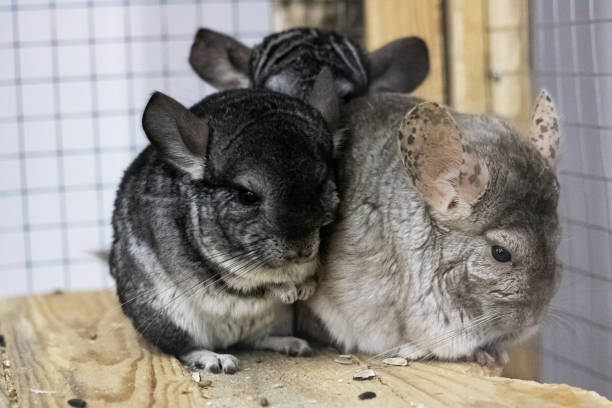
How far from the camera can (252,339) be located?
3.55 meters

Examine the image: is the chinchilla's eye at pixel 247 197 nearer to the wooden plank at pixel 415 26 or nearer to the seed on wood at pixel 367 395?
the seed on wood at pixel 367 395

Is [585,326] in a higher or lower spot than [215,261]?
lower

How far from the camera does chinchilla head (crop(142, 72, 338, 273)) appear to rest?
3.01m

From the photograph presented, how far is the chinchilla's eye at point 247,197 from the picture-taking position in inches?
120

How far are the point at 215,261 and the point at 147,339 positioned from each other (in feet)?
1.74

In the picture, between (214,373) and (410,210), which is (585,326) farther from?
(214,373)

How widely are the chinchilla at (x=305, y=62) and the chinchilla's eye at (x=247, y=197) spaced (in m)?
0.75


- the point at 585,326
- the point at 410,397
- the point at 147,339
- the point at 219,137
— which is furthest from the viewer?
the point at 585,326

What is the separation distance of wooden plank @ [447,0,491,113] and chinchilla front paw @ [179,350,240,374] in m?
1.88

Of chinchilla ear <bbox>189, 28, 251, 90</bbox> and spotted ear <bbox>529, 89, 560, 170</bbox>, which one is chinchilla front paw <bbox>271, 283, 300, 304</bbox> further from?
chinchilla ear <bbox>189, 28, 251, 90</bbox>

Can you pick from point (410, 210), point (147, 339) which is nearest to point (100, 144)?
point (147, 339)

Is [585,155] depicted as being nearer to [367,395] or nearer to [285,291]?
[285,291]

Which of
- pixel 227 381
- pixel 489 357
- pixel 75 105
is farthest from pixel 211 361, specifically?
pixel 75 105

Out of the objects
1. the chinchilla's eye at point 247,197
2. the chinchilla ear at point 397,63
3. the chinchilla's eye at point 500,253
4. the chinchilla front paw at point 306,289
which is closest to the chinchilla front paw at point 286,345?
the chinchilla front paw at point 306,289
